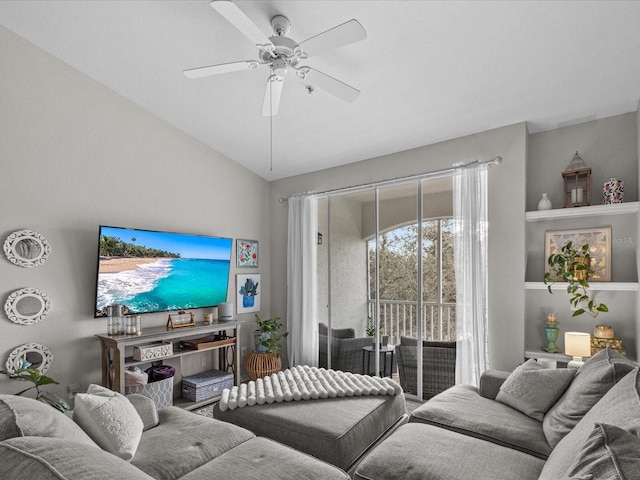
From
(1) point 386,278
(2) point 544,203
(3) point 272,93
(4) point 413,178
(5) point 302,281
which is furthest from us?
(5) point 302,281

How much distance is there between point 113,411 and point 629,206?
3.74 meters

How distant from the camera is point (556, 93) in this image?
294cm

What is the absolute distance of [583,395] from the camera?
1900mm

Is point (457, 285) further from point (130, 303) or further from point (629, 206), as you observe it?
point (130, 303)

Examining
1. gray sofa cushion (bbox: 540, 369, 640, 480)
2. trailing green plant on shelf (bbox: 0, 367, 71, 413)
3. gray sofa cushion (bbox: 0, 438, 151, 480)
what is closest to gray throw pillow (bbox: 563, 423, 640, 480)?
gray sofa cushion (bbox: 540, 369, 640, 480)

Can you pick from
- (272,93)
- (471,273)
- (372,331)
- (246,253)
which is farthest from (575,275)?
(246,253)

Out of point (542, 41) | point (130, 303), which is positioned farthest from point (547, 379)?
point (130, 303)

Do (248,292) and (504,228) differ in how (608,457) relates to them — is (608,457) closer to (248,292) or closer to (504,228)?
(504,228)

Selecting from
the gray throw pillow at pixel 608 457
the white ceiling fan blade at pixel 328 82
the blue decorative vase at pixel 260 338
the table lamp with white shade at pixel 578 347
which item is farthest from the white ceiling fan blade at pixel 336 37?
the blue decorative vase at pixel 260 338

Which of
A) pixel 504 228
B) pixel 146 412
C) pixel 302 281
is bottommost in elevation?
pixel 146 412

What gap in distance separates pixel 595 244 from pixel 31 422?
3920 mm

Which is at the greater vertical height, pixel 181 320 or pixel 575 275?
pixel 575 275

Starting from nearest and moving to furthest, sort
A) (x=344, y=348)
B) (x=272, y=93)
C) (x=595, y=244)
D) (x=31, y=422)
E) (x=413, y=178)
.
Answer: (x=31, y=422) < (x=272, y=93) < (x=595, y=244) < (x=413, y=178) < (x=344, y=348)

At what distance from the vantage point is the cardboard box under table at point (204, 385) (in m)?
3.84
